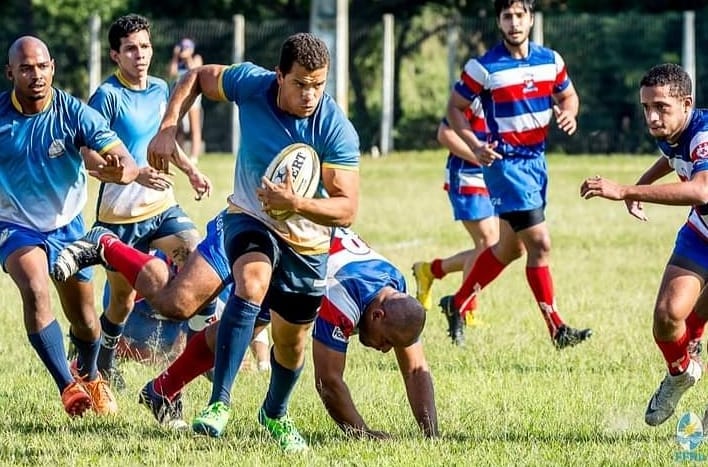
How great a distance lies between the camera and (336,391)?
6.68 meters

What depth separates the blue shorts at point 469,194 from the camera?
10953 millimetres

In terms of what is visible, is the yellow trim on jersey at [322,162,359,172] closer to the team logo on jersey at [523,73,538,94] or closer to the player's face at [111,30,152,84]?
the player's face at [111,30,152,84]

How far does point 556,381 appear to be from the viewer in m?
8.25

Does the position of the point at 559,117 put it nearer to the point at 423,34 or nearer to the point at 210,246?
the point at 210,246

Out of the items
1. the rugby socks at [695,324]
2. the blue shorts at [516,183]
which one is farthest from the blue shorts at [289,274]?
the blue shorts at [516,183]

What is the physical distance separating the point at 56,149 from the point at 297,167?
1.55 metres

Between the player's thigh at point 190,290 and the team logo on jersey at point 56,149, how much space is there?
1.14 metres

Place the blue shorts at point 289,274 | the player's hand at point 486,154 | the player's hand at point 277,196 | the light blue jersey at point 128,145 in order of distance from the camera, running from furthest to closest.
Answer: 1. the player's hand at point 486,154
2. the light blue jersey at point 128,145
3. the blue shorts at point 289,274
4. the player's hand at point 277,196

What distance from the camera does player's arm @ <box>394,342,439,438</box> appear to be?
672cm

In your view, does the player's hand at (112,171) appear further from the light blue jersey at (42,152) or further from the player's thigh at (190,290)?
the player's thigh at (190,290)

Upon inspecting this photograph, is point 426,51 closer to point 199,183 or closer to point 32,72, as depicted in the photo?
point 199,183

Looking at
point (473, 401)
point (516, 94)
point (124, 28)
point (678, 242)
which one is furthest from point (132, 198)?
point (678, 242)

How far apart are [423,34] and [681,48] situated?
5627 mm

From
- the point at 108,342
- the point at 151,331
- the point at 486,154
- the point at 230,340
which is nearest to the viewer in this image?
the point at 230,340
